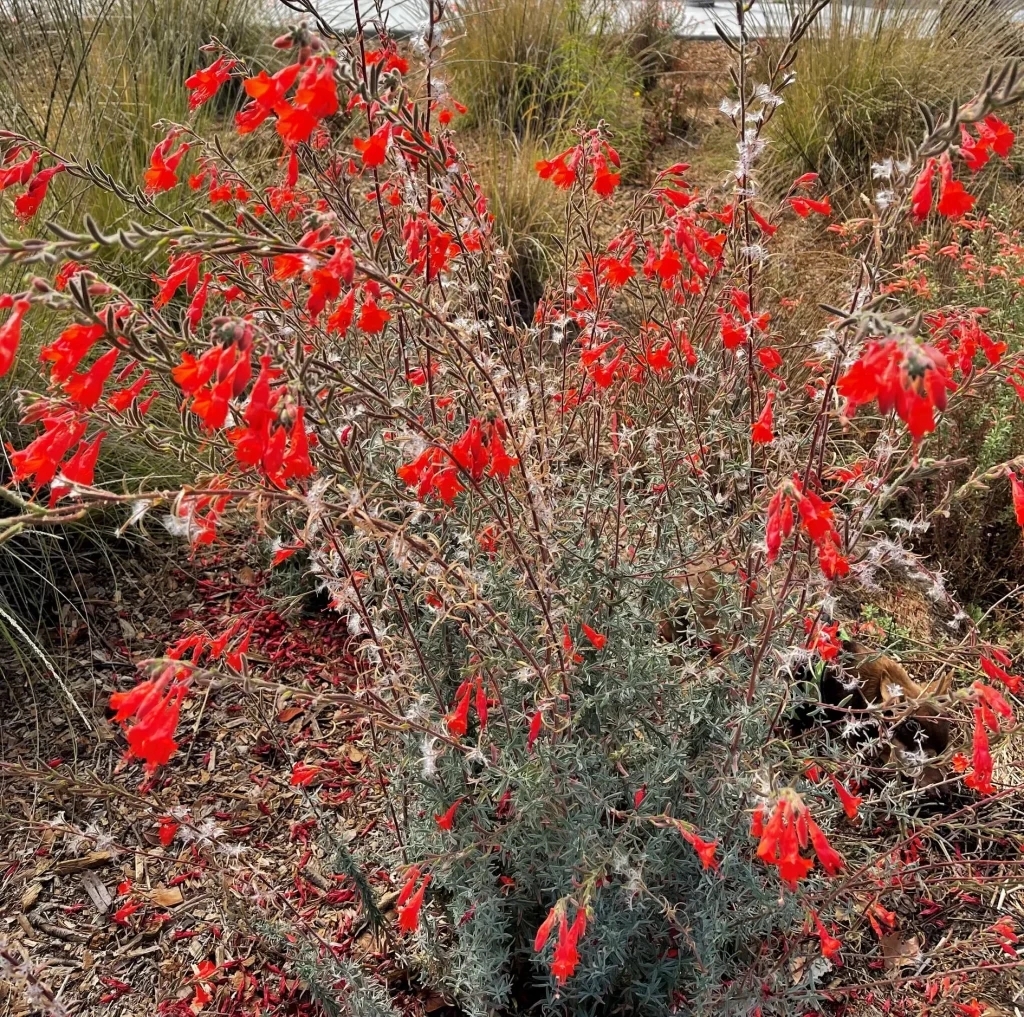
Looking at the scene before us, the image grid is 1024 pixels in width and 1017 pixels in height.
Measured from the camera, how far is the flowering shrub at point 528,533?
138 cm

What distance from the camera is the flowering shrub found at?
138 centimetres

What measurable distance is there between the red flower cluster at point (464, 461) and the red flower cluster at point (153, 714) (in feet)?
1.74

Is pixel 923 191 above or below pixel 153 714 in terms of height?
above

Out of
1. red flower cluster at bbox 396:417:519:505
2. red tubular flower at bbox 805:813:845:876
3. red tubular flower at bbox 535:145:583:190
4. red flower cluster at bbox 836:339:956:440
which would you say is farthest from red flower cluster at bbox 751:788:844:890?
red tubular flower at bbox 535:145:583:190

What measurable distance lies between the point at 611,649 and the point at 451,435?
72 cm

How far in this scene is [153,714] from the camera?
4.29 ft

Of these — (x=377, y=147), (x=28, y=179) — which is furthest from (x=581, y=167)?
(x=28, y=179)

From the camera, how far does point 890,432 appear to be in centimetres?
175

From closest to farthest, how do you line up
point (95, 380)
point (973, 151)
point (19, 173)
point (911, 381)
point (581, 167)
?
point (911, 381) < point (95, 380) < point (973, 151) < point (19, 173) < point (581, 167)

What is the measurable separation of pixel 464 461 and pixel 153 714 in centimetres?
63

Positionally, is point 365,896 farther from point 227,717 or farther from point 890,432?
point 890,432

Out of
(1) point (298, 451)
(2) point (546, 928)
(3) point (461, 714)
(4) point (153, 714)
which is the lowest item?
(2) point (546, 928)

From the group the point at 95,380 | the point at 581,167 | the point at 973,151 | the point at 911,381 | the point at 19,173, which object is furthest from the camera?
the point at 581,167

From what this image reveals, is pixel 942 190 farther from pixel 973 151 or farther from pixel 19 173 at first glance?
pixel 19 173
